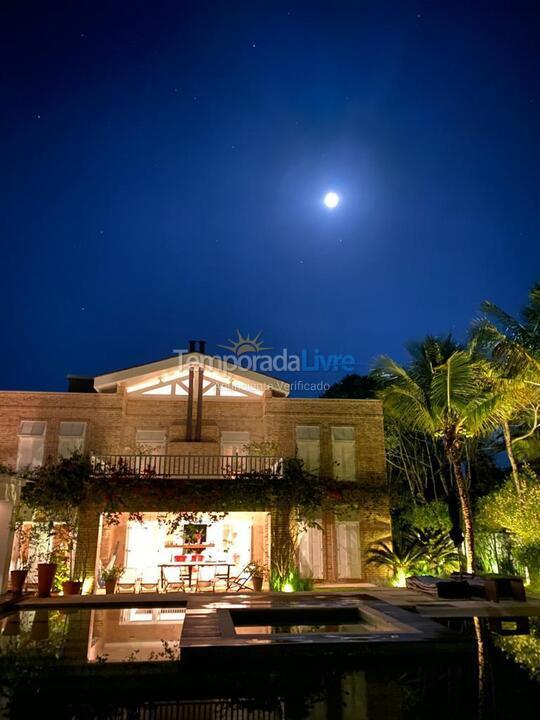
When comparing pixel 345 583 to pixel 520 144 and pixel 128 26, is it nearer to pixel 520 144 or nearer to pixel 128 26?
pixel 128 26

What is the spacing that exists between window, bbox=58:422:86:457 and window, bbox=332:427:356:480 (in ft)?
23.9

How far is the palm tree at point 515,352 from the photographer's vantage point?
584 inches

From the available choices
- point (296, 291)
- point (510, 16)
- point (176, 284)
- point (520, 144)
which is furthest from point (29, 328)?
point (510, 16)

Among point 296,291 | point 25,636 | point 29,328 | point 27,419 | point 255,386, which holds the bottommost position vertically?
point 25,636

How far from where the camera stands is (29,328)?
13012 centimetres

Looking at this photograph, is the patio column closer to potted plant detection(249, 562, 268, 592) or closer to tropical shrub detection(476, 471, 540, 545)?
potted plant detection(249, 562, 268, 592)

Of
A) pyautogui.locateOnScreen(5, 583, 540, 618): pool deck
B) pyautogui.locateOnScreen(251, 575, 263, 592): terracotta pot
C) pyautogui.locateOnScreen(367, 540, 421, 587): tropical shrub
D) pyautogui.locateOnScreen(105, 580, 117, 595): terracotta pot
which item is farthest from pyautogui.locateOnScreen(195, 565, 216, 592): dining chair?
pyautogui.locateOnScreen(367, 540, 421, 587): tropical shrub

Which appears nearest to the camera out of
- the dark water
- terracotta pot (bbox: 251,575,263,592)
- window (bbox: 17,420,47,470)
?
the dark water

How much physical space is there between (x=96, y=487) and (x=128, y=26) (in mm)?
28187

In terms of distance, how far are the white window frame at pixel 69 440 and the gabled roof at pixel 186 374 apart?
1.37m

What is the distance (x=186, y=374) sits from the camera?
58.7 ft

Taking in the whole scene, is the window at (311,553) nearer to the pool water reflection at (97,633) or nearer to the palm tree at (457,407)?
the palm tree at (457,407)

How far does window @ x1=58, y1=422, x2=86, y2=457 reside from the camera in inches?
651
